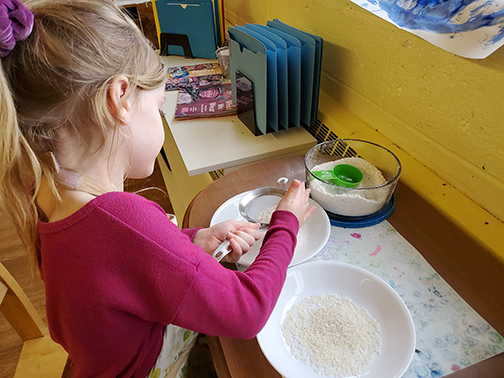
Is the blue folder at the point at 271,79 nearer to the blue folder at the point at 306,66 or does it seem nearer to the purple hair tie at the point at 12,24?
the blue folder at the point at 306,66

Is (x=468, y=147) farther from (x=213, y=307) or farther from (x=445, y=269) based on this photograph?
(x=213, y=307)

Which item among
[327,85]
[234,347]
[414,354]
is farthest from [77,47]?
[327,85]

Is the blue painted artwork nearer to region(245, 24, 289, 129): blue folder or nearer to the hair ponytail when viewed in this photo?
region(245, 24, 289, 129): blue folder

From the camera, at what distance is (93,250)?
0.52 meters

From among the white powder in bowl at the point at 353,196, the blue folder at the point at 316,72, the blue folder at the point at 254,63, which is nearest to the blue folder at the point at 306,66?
the blue folder at the point at 316,72

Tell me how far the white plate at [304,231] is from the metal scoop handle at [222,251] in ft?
0.19

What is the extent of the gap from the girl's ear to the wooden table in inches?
13.3

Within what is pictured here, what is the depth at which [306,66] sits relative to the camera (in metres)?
1.09

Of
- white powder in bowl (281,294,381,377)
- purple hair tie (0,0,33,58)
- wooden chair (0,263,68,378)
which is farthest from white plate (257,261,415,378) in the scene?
wooden chair (0,263,68,378)

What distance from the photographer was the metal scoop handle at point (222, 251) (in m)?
0.69

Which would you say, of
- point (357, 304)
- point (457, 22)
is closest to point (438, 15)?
point (457, 22)

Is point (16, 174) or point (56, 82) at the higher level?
point (56, 82)

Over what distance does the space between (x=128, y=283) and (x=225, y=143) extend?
698 mm

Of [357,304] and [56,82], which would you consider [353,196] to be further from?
[56,82]
